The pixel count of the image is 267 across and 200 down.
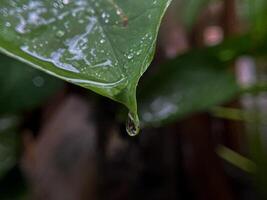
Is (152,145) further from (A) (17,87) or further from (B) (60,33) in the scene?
(B) (60,33)

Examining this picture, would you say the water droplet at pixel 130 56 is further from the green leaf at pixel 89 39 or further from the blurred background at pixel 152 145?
the blurred background at pixel 152 145

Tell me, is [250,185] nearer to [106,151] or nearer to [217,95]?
[106,151]

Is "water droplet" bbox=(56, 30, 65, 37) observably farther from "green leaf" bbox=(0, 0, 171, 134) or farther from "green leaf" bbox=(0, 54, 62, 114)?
"green leaf" bbox=(0, 54, 62, 114)

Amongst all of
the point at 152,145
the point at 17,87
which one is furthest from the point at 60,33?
the point at 152,145

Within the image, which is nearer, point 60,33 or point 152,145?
point 60,33

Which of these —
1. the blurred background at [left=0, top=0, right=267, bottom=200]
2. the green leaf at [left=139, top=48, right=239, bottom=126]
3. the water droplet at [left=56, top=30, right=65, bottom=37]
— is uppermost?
the water droplet at [left=56, top=30, right=65, bottom=37]

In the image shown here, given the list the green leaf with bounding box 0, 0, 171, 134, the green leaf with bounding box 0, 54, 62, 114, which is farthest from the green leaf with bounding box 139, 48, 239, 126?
the green leaf with bounding box 0, 0, 171, 134
